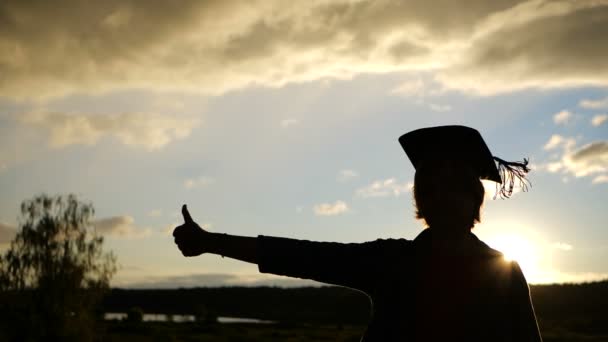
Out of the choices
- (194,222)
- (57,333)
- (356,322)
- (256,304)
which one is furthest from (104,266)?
(256,304)

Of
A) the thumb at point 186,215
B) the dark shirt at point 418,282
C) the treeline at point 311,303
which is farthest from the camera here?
the treeline at point 311,303

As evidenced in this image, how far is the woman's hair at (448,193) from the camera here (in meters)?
2.96

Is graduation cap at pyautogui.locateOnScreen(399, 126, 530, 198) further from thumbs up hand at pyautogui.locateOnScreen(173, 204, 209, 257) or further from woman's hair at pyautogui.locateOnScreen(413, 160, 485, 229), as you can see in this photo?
thumbs up hand at pyautogui.locateOnScreen(173, 204, 209, 257)

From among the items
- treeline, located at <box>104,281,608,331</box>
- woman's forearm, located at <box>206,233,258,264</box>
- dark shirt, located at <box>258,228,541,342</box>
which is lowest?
treeline, located at <box>104,281,608,331</box>

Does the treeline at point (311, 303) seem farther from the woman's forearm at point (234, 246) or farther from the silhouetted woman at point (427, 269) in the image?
Result: the woman's forearm at point (234, 246)

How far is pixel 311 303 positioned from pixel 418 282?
132 meters

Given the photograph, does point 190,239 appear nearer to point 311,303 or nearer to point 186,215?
point 186,215

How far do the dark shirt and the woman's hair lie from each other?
130mm

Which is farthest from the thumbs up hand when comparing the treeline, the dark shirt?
the treeline

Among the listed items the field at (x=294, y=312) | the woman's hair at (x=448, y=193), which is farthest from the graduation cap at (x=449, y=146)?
the field at (x=294, y=312)

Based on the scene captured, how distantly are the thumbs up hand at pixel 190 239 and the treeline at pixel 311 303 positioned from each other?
7594 centimetres

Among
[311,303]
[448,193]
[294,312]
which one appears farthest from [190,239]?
[311,303]

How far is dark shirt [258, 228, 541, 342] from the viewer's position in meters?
2.77

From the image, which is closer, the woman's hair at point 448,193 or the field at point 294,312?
the woman's hair at point 448,193
